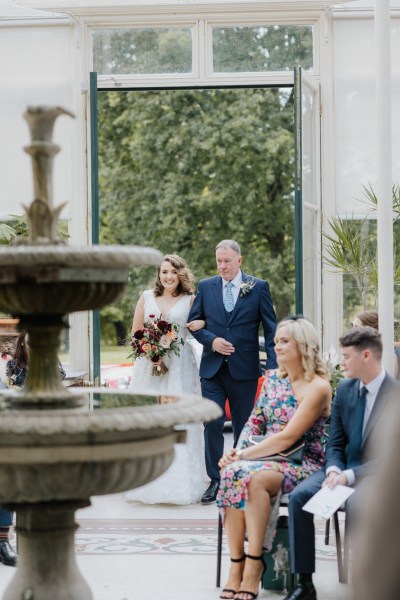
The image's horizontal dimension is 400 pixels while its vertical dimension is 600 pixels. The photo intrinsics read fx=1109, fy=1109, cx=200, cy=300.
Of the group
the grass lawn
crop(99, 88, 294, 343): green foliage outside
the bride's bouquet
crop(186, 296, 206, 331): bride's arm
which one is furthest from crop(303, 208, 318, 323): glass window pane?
the grass lawn

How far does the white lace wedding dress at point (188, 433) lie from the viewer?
8.76 meters

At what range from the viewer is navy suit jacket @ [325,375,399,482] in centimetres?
582

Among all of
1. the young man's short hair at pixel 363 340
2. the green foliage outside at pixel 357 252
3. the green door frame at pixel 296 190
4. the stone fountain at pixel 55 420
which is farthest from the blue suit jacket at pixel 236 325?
the stone fountain at pixel 55 420

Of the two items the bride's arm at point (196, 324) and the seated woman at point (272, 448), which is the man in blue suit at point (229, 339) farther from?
the seated woman at point (272, 448)

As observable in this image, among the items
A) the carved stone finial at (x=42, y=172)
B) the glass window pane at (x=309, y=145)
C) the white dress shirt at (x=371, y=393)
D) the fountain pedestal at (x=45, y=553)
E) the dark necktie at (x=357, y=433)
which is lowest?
the fountain pedestal at (x=45, y=553)

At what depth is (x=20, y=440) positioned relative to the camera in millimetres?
4121

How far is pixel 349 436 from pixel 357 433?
7 centimetres

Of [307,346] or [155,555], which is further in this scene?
[155,555]

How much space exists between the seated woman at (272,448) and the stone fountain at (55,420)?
3.53ft

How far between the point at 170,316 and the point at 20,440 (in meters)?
5.04

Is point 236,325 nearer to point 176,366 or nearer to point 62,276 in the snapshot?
point 176,366

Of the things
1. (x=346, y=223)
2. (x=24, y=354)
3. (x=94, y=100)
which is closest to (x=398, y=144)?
(x=346, y=223)

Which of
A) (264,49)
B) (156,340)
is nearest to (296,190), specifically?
(264,49)

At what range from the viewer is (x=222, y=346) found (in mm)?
8812
